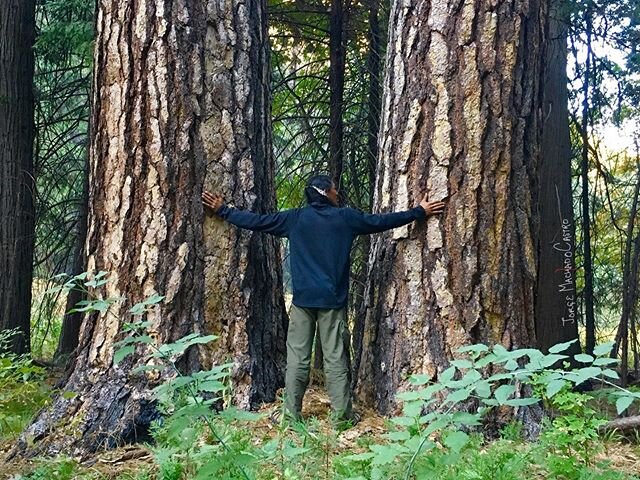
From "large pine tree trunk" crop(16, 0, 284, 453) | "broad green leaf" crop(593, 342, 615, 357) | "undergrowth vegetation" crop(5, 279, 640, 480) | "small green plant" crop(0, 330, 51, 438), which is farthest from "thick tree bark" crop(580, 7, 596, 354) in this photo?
"broad green leaf" crop(593, 342, 615, 357)

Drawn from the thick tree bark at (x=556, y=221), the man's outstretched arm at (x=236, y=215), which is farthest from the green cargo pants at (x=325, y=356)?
the thick tree bark at (x=556, y=221)

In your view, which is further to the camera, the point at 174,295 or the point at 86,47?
the point at 86,47

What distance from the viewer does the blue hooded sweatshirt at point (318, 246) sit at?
548 centimetres

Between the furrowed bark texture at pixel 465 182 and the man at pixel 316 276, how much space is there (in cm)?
36

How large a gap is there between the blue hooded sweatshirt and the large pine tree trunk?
27 cm

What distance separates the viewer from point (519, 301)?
16.8ft

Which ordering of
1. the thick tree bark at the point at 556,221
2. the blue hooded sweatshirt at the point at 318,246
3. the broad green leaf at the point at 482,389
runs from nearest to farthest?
the broad green leaf at the point at 482,389 < the blue hooded sweatshirt at the point at 318,246 < the thick tree bark at the point at 556,221

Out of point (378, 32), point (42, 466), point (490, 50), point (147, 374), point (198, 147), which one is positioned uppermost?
point (378, 32)

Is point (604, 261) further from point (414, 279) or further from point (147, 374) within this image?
point (147, 374)

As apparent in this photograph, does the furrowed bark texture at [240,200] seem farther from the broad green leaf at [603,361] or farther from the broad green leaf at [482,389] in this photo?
the broad green leaf at [603,361]

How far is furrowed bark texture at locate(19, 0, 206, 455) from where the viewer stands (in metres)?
5.19

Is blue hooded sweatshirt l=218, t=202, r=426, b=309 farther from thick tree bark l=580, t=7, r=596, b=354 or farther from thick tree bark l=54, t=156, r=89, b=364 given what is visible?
thick tree bark l=580, t=7, r=596, b=354

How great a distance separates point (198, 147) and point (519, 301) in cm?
248

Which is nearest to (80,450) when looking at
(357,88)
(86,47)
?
(86,47)
